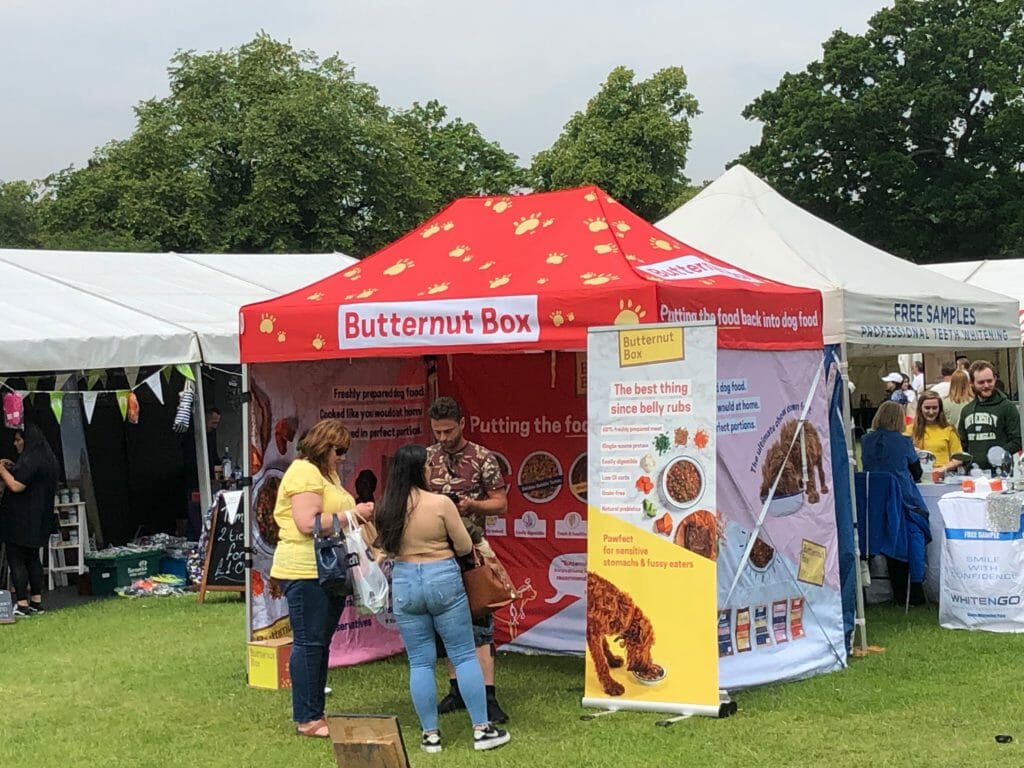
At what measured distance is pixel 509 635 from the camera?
8055mm

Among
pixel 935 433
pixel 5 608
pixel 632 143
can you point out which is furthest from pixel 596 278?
pixel 632 143

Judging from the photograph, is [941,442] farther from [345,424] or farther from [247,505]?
[247,505]

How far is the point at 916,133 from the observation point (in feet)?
117

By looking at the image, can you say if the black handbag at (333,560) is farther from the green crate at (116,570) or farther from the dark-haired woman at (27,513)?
the green crate at (116,570)

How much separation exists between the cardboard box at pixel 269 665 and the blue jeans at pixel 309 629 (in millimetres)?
1048

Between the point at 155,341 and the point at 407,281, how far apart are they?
5.24 m

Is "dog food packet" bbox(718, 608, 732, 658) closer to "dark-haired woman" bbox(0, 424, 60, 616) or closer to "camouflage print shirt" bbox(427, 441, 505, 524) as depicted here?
"camouflage print shirt" bbox(427, 441, 505, 524)

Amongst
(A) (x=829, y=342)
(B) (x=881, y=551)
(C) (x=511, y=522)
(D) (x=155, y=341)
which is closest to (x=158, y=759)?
(C) (x=511, y=522)

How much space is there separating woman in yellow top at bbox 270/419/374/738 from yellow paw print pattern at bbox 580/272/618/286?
1.41 meters

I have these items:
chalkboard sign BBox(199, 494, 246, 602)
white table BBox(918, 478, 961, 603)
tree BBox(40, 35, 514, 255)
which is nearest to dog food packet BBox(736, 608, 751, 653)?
white table BBox(918, 478, 961, 603)

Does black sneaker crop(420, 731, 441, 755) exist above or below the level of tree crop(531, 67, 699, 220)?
below

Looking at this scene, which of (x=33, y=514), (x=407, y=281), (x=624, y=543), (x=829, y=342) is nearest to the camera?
(x=624, y=543)

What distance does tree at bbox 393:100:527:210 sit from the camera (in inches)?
1686

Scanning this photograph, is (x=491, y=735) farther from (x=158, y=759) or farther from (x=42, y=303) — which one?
(x=42, y=303)
